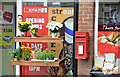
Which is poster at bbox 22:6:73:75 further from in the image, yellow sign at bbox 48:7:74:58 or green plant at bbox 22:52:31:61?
green plant at bbox 22:52:31:61

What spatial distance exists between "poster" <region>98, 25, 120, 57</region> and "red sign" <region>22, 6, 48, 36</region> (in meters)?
1.62

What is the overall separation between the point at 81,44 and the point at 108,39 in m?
0.94

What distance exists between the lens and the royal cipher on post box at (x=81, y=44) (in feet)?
21.3

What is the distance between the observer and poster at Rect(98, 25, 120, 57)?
22.7 feet

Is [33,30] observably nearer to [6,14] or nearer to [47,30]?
[47,30]

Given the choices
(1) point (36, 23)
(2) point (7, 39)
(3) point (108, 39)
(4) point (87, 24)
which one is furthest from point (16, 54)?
(3) point (108, 39)

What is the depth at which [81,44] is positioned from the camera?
256 inches

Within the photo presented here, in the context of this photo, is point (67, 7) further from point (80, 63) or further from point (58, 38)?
point (80, 63)

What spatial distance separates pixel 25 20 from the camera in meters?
7.47

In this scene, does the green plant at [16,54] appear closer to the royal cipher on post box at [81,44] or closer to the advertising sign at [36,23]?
the advertising sign at [36,23]

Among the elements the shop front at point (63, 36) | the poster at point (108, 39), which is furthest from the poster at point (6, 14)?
the poster at point (108, 39)

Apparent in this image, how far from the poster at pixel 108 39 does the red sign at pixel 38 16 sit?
162 centimetres

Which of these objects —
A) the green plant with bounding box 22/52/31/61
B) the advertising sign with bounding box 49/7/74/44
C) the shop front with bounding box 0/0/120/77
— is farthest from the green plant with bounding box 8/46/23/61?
the advertising sign with bounding box 49/7/74/44

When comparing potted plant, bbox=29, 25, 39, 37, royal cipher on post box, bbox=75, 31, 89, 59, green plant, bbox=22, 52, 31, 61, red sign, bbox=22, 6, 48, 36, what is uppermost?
red sign, bbox=22, 6, 48, 36
